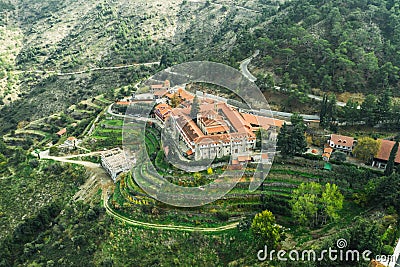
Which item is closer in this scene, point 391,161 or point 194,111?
point 391,161

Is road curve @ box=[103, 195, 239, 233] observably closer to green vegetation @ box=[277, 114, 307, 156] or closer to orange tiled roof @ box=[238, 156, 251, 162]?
orange tiled roof @ box=[238, 156, 251, 162]

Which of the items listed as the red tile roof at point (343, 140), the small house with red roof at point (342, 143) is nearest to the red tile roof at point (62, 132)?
the small house with red roof at point (342, 143)

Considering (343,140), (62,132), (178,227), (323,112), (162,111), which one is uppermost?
(162,111)

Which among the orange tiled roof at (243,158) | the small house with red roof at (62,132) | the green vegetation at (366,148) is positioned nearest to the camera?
the green vegetation at (366,148)

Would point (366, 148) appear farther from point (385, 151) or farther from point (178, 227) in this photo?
point (178, 227)

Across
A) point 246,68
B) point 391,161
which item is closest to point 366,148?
point 391,161

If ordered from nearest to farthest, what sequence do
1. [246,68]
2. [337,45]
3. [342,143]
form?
[342,143] < [337,45] < [246,68]

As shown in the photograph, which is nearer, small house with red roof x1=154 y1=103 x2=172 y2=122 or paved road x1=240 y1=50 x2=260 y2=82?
small house with red roof x1=154 y1=103 x2=172 y2=122

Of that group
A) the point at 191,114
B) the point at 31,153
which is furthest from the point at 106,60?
the point at 191,114

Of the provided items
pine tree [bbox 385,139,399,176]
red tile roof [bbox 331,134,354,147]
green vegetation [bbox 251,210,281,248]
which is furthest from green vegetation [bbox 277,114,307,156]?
green vegetation [bbox 251,210,281,248]

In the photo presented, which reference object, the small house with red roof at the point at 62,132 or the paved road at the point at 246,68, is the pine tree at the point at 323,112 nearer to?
the paved road at the point at 246,68

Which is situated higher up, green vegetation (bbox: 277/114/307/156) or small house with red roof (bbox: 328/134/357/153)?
green vegetation (bbox: 277/114/307/156)

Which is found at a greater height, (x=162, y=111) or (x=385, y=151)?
(x=162, y=111)
